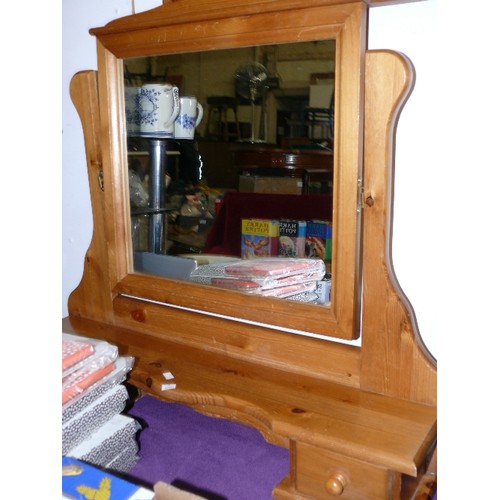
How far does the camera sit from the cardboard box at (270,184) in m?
0.90

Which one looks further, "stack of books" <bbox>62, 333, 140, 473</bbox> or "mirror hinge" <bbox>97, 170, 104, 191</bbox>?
"mirror hinge" <bbox>97, 170, 104, 191</bbox>

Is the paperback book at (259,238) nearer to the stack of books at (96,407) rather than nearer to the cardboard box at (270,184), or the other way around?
the cardboard box at (270,184)

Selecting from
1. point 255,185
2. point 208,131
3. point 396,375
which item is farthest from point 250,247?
point 396,375

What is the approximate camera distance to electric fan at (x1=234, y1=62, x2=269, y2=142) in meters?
0.89

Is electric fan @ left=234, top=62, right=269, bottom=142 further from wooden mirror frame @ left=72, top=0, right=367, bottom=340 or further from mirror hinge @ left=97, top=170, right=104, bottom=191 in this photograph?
mirror hinge @ left=97, top=170, right=104, bottom=191

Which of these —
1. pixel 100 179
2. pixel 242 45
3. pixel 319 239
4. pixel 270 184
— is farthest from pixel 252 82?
pixel 100 179

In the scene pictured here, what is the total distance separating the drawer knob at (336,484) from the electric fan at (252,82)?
0.50 m

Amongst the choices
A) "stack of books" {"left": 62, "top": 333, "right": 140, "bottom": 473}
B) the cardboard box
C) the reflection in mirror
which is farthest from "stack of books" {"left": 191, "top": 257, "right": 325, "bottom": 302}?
"stack of books" {"left": 62, "top": 333, "right": 140, "bottom": 473}

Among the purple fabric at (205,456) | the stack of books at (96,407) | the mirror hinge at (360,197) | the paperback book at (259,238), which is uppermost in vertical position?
the mirror hinge at (360,197)

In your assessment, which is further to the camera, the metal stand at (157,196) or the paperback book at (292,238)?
the metal stand at (157,196)

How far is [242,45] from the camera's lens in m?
0.89

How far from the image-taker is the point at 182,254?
1.04 m

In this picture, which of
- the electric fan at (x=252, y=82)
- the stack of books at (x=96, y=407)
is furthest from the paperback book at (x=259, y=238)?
the stack of books at (x=96, y=407)
